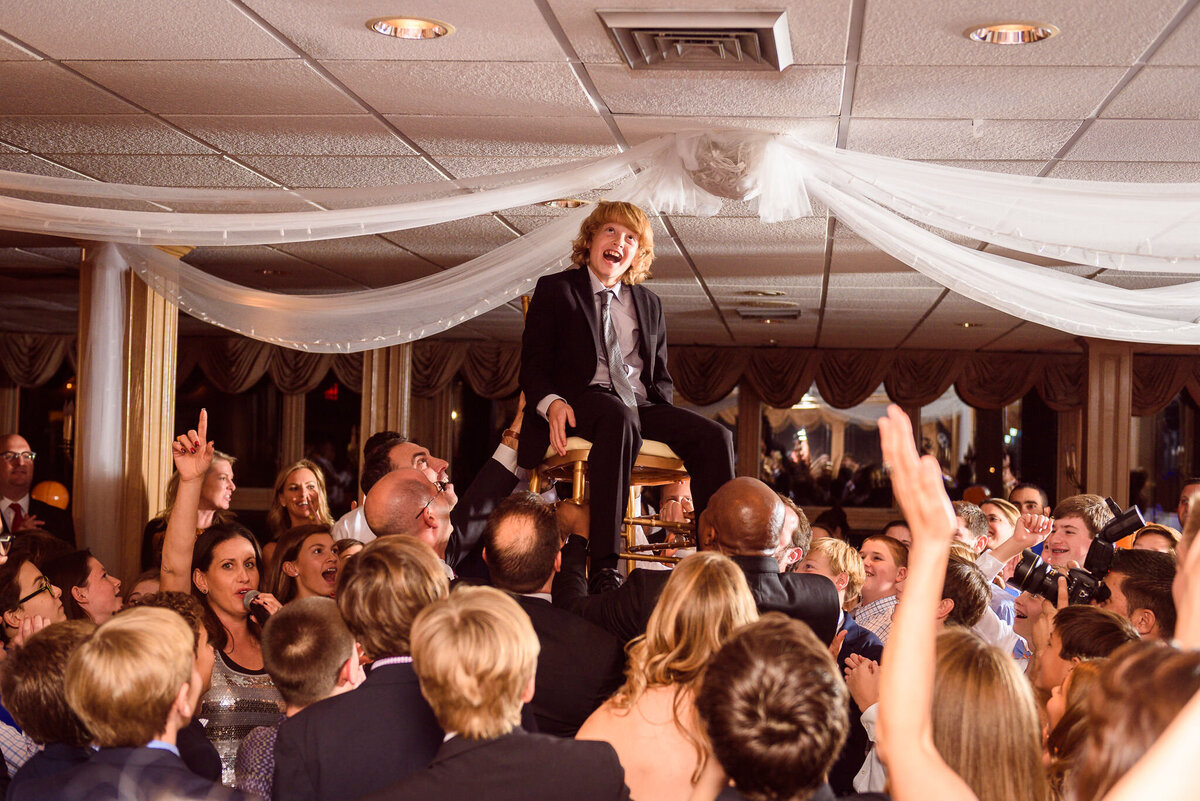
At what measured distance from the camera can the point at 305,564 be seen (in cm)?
350

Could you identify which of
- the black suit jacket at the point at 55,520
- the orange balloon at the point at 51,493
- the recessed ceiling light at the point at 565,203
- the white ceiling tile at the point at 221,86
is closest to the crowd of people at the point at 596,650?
the white ceiling tile at the point at 221,86

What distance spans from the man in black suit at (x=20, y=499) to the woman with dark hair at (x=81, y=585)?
7.85 ft

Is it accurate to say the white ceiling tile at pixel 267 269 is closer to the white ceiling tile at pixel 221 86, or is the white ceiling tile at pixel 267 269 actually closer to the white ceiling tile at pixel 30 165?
the white ceiling tile at pixel 30 165

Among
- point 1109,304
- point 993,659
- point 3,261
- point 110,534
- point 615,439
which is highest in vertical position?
point 3,261

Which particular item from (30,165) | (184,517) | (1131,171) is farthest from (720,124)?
(30,165)

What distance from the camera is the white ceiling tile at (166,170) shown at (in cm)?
461

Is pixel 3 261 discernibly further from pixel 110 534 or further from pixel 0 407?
pixel 0 407

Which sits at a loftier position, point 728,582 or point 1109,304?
point 1109,304

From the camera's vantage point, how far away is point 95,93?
12.2ft

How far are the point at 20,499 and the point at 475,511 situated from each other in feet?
12.6

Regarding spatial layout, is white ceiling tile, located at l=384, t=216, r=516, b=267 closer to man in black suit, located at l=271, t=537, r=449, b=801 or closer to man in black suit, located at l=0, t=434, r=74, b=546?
man in black suit, located at l=0, t=434, r=74, b=546

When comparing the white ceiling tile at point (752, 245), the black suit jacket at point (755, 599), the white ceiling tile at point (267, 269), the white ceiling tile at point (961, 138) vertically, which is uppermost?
the white ceiling tile at point (961, 138)

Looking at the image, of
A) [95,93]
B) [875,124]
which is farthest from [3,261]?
[875,124]

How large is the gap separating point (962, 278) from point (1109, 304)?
0.52m
